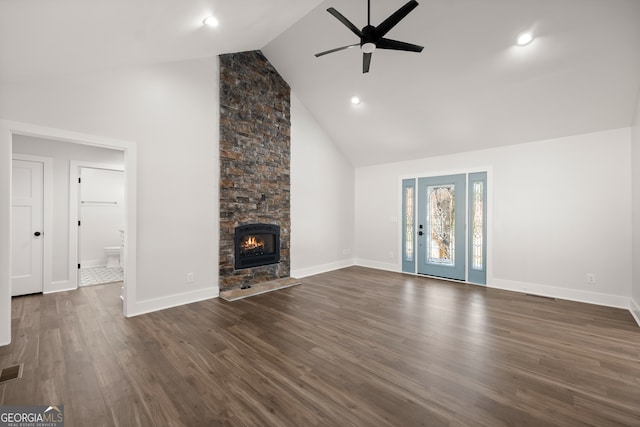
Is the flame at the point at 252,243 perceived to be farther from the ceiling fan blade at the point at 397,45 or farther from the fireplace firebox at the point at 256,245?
the ceiling fan blade at the point at 397,45

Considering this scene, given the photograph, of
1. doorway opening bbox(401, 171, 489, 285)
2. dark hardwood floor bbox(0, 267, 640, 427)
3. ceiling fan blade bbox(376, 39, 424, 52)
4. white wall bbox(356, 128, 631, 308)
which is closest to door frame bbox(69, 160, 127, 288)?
dark hardwood floor bbox(0, 267, 640, 427)

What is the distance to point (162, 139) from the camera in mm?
3832

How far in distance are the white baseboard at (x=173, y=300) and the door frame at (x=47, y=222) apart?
7.37 ft

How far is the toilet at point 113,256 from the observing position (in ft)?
21.3

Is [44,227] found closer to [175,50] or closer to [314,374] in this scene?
[175,50]

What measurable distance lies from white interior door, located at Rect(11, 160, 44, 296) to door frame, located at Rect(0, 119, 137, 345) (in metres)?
2.06

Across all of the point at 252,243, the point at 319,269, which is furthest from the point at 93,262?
the point at 319,269

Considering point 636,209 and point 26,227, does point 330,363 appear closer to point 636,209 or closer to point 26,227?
point 636,209

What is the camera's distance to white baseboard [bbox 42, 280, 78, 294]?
4.50 meters

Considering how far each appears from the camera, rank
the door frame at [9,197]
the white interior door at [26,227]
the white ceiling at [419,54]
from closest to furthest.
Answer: the white ceiling at [419,54] → the door frame at [9,197] → the white interior door at [26,227]

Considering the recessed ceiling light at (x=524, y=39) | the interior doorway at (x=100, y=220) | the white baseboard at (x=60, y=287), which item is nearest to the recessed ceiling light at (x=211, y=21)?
the recessed ceiling light at (x=524, y=39)

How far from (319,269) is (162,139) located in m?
3.85

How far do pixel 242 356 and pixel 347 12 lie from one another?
424 centimetres

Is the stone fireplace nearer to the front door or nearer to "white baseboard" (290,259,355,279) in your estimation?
"white baseboard" (290,259,355,279)
